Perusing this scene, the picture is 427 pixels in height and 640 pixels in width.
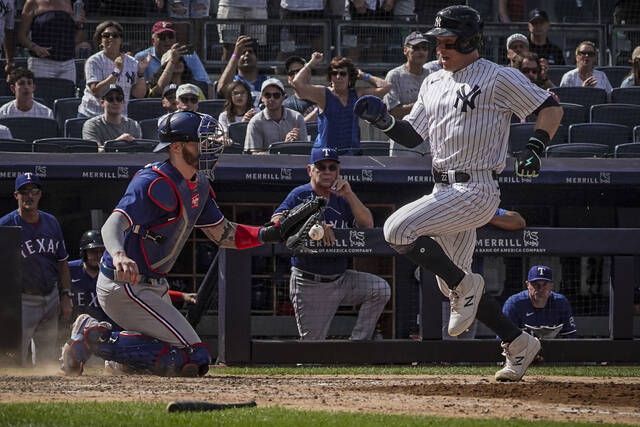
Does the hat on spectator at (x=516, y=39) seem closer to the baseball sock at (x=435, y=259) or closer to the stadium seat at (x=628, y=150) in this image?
the stadium seat at (x=628, y=150)

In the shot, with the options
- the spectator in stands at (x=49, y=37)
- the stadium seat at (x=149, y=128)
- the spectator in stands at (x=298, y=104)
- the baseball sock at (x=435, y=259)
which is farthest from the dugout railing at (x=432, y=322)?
the spectator in stands at (x=49, y=37)

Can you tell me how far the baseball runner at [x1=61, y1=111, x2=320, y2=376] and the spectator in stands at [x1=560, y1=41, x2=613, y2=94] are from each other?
6.23 m

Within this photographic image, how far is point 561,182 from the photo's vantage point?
9.58 meters

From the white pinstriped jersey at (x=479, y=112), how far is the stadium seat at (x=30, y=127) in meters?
4.79

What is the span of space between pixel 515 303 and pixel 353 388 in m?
3.13

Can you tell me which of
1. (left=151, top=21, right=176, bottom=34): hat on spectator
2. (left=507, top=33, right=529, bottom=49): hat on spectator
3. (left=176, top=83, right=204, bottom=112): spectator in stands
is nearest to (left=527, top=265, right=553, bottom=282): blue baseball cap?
(left=176, top=83, right=204, bottom=112): spectator in stands

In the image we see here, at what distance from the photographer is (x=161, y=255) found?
633cm

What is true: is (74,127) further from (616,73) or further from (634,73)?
(616,73)

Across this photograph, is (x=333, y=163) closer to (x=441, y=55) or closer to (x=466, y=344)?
(x=466, y=344)

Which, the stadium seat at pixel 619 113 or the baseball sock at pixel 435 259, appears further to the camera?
the stadium seat at pixel 619 113

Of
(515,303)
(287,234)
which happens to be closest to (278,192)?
(515,303)

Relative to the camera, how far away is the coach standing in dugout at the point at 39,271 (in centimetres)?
881

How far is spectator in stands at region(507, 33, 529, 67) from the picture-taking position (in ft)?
37.6

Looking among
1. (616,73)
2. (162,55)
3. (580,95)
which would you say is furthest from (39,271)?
(616,73)
